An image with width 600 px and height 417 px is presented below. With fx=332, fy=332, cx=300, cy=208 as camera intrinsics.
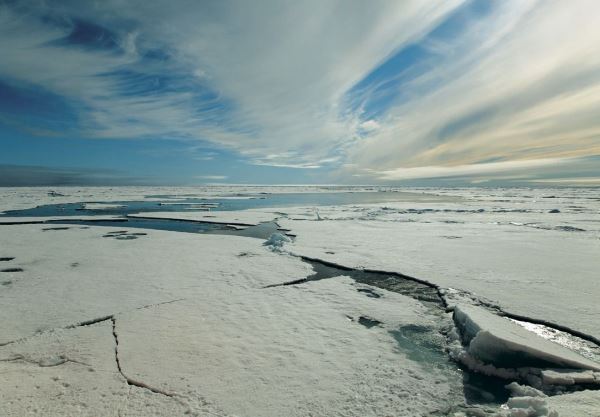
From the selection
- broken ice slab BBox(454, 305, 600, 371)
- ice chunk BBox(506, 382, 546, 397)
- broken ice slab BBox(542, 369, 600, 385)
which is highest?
broken ice slab BBox(454, 305, 600, 371)

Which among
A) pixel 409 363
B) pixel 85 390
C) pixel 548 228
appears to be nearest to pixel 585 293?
pixel 409 363

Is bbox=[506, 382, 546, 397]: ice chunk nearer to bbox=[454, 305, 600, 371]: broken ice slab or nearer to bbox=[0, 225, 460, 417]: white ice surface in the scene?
bbox=[454, 305, 600, 371]: broken ice slab

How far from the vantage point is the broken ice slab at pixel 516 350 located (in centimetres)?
321

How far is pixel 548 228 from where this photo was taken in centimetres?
1293

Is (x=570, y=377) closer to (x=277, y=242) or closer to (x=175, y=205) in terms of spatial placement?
(x=277, y=242)

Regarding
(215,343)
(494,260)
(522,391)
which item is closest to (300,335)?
(215,343)

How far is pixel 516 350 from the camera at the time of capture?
3314mm

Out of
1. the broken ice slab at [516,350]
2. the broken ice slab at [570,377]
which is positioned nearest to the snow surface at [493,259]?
the broken ice slab at [516,350]

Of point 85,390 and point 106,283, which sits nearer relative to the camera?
point 85,390

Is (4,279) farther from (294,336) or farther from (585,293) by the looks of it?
(585,293)

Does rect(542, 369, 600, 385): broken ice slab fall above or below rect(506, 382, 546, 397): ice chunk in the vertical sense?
above

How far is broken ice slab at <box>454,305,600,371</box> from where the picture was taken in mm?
3215

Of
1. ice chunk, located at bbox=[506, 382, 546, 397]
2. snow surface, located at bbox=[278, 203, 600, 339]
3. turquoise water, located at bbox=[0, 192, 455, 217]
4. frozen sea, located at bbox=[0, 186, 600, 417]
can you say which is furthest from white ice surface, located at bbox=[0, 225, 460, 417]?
turquoise water, located at bbox=[0, 192, 455, 217]

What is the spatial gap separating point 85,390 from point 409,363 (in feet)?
9.79
